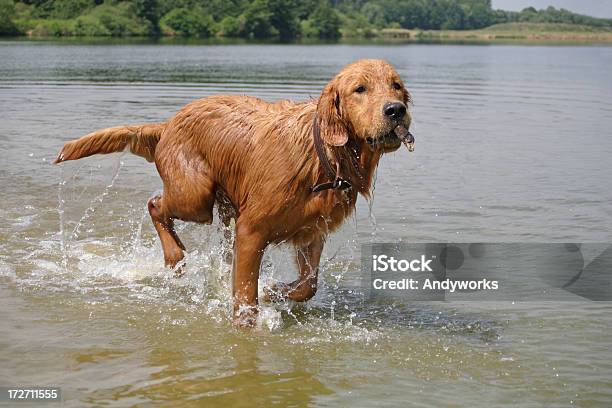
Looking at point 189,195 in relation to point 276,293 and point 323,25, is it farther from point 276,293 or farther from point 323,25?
point 323,25

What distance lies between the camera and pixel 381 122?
5.75 meters

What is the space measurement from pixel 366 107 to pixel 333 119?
337mm

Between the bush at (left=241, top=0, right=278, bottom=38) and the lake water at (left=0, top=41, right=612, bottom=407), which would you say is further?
the bush at (left=241, top=0, right=278, bottom=38)

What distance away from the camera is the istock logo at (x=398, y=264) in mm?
8750

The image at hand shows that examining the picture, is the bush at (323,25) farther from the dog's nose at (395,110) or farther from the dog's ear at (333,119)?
the dog's nose at (395,110)

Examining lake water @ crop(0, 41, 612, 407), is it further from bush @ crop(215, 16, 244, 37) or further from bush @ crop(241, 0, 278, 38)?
bush @ crop(241, 0, 278, 38)

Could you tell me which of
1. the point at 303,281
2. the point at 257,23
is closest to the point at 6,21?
the point at 257,23

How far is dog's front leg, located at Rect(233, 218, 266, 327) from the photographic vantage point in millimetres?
6699

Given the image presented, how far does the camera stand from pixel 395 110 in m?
5.71

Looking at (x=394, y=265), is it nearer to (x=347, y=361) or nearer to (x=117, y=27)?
(x=347, y=361)

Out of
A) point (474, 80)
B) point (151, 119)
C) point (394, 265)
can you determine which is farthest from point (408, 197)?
point (474, 80)

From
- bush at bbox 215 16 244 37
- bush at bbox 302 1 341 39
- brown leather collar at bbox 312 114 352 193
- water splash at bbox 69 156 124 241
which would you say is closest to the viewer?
brown leather collar at bbox 312 114 352 193

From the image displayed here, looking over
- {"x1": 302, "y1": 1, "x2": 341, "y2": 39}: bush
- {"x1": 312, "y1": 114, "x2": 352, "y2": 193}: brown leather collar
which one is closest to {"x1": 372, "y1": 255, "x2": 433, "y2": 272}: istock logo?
{"x1": 312, "y1": 114, "x2": 352, "y2": 193}: brown leather collar

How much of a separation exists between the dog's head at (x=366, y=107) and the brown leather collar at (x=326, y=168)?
9cm
